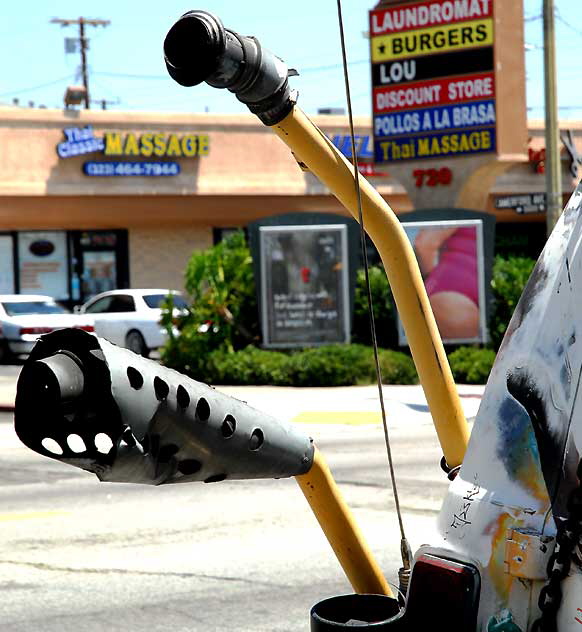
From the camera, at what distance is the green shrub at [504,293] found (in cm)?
2262

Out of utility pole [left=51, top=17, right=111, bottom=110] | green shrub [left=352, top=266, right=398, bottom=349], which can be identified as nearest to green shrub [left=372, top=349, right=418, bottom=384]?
green shrub [left=352, top=266, right=398, bottom=349]

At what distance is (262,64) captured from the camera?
235 cm

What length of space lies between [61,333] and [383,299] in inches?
805

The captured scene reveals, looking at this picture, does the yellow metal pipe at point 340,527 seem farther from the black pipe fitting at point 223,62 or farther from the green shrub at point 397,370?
the green shrub at point 397,370

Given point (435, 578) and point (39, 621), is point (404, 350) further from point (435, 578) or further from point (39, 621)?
point (435, 578)

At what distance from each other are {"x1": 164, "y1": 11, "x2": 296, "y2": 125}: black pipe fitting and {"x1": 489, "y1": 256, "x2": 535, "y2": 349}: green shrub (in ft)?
67.2

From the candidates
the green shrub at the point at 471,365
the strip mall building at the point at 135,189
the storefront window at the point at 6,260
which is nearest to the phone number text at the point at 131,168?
the strip mall building at the point at 135,189

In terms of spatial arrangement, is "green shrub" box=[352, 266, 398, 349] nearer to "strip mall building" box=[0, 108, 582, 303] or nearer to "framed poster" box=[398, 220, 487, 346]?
"framed poster" box=[398, 220, 487, 346]

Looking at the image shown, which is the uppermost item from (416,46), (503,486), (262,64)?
(416,46)

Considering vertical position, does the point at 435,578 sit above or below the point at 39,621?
above

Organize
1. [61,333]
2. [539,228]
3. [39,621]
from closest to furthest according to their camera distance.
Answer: [61,333], [39,621], [539,228]

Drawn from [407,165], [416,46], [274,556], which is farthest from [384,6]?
[274,556]

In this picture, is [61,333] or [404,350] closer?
[61,333]

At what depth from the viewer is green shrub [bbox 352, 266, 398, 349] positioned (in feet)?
72.9
